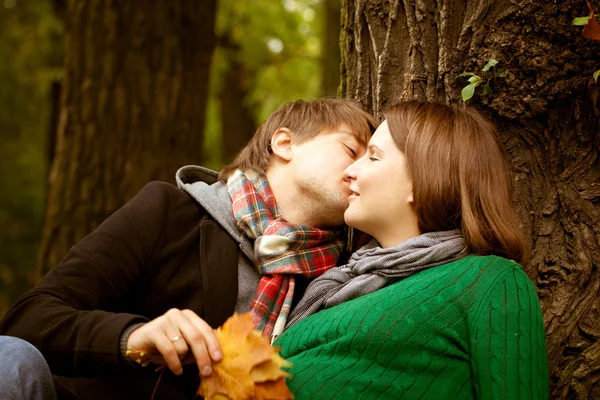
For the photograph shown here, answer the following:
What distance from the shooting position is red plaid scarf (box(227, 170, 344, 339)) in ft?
8.21

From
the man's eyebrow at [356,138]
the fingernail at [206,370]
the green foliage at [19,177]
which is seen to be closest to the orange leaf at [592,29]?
the man's eyebrow at [356,138]

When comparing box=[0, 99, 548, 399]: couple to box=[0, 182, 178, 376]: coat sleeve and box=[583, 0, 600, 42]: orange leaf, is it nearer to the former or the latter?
box=[0, 182, 178, 376]: coat sleeve

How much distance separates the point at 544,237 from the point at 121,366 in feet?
5.03

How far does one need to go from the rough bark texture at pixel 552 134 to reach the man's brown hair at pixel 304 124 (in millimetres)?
331

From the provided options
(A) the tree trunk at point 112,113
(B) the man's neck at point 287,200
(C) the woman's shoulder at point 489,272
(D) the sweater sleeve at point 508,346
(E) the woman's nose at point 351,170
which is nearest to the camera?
(D) the sweater sleeve at point 508,346

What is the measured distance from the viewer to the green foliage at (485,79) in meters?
2.54

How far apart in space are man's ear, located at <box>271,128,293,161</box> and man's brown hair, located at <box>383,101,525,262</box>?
559 millimetres

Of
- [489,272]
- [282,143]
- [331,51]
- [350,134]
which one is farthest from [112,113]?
[331,51]

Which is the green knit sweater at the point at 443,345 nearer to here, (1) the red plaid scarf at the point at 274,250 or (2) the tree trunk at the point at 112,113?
(1) the red plaid scarf at the point at 274,250

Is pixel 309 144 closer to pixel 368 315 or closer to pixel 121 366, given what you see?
pixel 368 315

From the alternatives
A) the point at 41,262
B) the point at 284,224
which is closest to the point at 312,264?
the point at 284,224

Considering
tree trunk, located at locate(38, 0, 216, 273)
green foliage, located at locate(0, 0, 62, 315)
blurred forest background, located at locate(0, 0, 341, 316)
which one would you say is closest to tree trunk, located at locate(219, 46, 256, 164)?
blurred forest background, located at locate(0, 0, 341, 316)

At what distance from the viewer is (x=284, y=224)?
8.63ft

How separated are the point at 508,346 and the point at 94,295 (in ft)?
4.11
